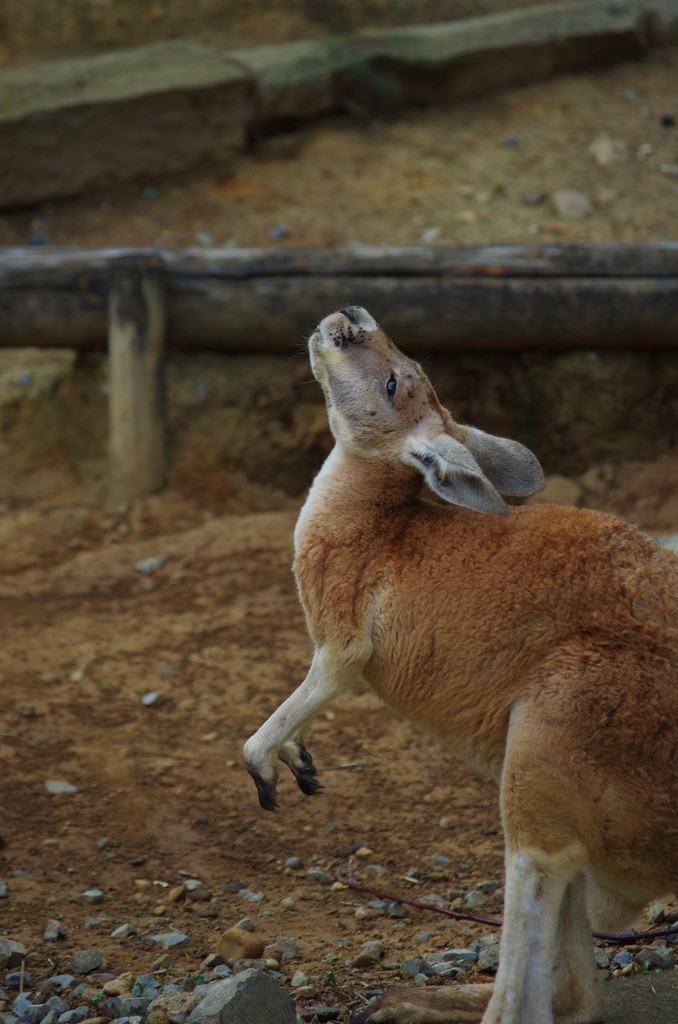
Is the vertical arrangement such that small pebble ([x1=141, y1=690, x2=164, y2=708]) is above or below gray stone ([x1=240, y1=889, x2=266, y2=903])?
below

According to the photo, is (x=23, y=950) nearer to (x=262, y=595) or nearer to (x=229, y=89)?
(x=262, y=595)

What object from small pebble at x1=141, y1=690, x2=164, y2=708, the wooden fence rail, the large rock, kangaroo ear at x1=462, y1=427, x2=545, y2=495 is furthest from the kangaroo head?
the large rock

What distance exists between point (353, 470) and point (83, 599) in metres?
2.98

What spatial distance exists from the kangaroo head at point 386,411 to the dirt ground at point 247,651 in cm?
155

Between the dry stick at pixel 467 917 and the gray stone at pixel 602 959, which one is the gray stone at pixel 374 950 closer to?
the dry stick at pixel 467 917

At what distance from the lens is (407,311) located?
6.33 meters

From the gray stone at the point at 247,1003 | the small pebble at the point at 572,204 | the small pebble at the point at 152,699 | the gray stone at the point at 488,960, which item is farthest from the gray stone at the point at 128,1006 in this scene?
the small pebble at the point at 572,204

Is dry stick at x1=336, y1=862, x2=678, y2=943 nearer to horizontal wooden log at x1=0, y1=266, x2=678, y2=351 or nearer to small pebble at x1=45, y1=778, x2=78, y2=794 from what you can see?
small pebble at x1=45, y1=778, x2=78, y2=794

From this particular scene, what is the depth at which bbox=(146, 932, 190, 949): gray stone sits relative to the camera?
11.6 feet

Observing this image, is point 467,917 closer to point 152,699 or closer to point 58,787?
point 58,787

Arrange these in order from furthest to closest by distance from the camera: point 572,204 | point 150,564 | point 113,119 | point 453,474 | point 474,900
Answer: point 113,119
point 572,204
point 150,564
point 474,900
point 453,474

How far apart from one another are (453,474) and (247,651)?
107 inches

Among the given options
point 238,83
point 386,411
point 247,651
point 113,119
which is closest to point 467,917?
point 386,411

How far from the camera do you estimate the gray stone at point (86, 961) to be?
3367 millimetres
